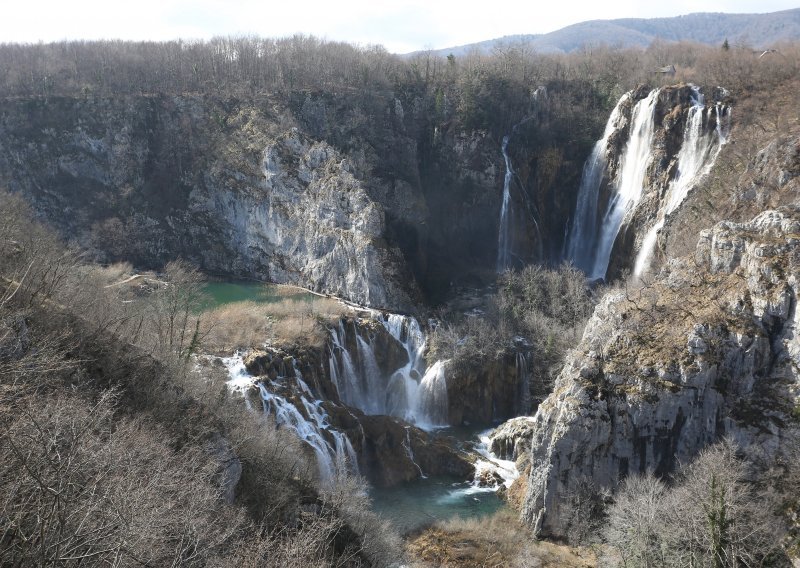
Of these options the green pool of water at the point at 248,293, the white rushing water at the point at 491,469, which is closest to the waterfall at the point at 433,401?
the white rushing water at the point at 491,469

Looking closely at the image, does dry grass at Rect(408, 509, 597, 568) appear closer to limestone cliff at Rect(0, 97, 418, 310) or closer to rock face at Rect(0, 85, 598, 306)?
rock face at Rect(0, 85, 598, 306)

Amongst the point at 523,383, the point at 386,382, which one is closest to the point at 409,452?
the point at 386,382

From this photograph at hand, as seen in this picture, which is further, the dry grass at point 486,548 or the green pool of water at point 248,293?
the green pool of water at point 248,293

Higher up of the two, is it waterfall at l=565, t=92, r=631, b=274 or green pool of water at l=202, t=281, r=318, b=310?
waterfall at l=565, t=92, r=631, b=274

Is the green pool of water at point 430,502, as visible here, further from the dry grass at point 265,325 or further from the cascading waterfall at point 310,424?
the dry grass at point 265,325

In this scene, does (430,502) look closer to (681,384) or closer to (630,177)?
(681,384)

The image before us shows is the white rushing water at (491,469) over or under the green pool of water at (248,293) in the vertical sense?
under

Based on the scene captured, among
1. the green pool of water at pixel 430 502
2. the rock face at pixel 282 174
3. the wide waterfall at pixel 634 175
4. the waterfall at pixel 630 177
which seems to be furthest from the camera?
the rock face at pixel 282 174

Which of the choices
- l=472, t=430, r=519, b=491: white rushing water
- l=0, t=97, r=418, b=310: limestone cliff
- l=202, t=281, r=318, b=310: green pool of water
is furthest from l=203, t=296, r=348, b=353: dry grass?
l=472, t=430, r=519, b=491: white rushing water

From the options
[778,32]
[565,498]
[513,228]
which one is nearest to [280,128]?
[513,228]
